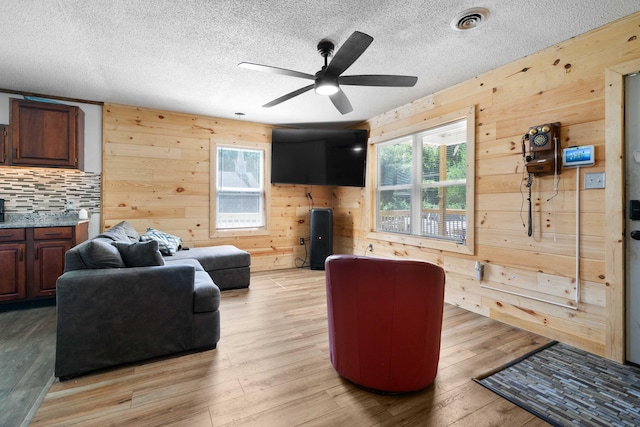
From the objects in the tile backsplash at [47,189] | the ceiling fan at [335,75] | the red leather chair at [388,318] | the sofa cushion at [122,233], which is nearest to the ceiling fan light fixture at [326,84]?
the ceiling fan at [335,75]

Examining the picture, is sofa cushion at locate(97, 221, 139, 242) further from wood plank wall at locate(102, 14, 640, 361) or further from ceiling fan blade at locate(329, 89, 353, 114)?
ceiling fan blade at locate(329, 89, 353, 114)

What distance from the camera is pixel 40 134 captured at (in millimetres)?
3420

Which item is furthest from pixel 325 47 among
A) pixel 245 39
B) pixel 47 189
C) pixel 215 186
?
pixel 47 189

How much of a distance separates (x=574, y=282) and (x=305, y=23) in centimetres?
288

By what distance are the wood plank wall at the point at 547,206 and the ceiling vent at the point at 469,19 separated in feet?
2.89

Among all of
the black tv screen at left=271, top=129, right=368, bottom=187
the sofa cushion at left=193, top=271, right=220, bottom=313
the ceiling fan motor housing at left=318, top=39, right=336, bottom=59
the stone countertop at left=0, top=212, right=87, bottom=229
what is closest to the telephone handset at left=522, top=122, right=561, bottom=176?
the ceiling fan motor housing at left=318, top=39, right=336, bottom=59

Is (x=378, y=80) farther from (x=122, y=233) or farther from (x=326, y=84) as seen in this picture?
(x=122, y=233)

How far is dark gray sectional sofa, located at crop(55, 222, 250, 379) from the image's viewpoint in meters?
1.90

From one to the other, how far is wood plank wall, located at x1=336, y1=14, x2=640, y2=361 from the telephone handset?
6 centimetres

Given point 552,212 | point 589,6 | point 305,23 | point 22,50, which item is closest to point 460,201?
point 552,212

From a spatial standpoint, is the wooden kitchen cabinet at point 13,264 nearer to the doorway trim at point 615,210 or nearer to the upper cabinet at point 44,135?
the upper cabinet at point 44,135

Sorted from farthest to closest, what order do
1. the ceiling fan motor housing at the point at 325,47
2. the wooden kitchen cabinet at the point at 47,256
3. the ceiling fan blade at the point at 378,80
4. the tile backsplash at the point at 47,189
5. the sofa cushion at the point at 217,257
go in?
the sofa cushion at the point at 217,257, the tile backsplash at the point at 47,189, the wooden kitchen cabinet at the point at 47,256, the ceiling fan motor housing at the point at 325,47, the ceiling fan blade at the point at 378,80

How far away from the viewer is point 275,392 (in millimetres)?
1768

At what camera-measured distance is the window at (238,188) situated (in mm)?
4699
